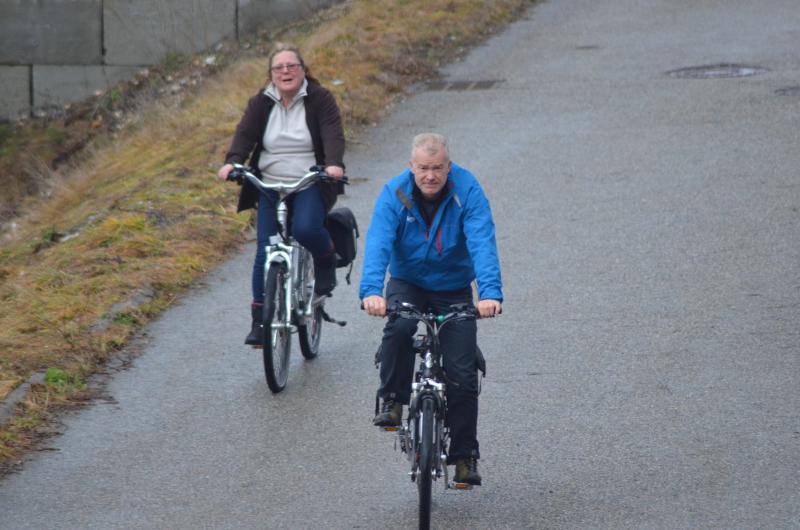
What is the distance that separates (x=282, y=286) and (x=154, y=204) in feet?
14.7

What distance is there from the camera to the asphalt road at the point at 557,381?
590 cm

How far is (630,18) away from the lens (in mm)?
21031

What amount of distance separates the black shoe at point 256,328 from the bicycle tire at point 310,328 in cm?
25

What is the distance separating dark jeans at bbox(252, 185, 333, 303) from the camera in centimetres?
770

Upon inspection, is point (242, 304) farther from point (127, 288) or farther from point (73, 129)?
point (73, 129)

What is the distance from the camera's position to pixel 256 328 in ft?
25.4

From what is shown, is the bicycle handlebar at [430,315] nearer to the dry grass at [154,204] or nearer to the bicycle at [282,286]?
the bicycle at [282,286]

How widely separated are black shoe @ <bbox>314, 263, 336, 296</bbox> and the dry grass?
4.42 feet

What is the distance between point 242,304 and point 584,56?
10.2 m

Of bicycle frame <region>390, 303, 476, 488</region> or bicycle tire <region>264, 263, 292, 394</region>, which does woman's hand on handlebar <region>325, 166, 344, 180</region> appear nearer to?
bicycle tire <region>264, 263, 292, 394</region>

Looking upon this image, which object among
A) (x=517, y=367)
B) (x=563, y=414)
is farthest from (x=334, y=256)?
(x=563, y=414)

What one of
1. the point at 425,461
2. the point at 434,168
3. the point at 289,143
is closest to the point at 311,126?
the point at 289,143

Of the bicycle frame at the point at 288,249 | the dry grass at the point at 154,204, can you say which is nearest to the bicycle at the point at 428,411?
the bicycle frame at the point at 288,249

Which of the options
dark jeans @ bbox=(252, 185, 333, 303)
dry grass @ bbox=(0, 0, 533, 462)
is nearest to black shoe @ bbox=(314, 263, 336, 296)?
dark jeans @ bbox=(252, 185, 333, 303)
